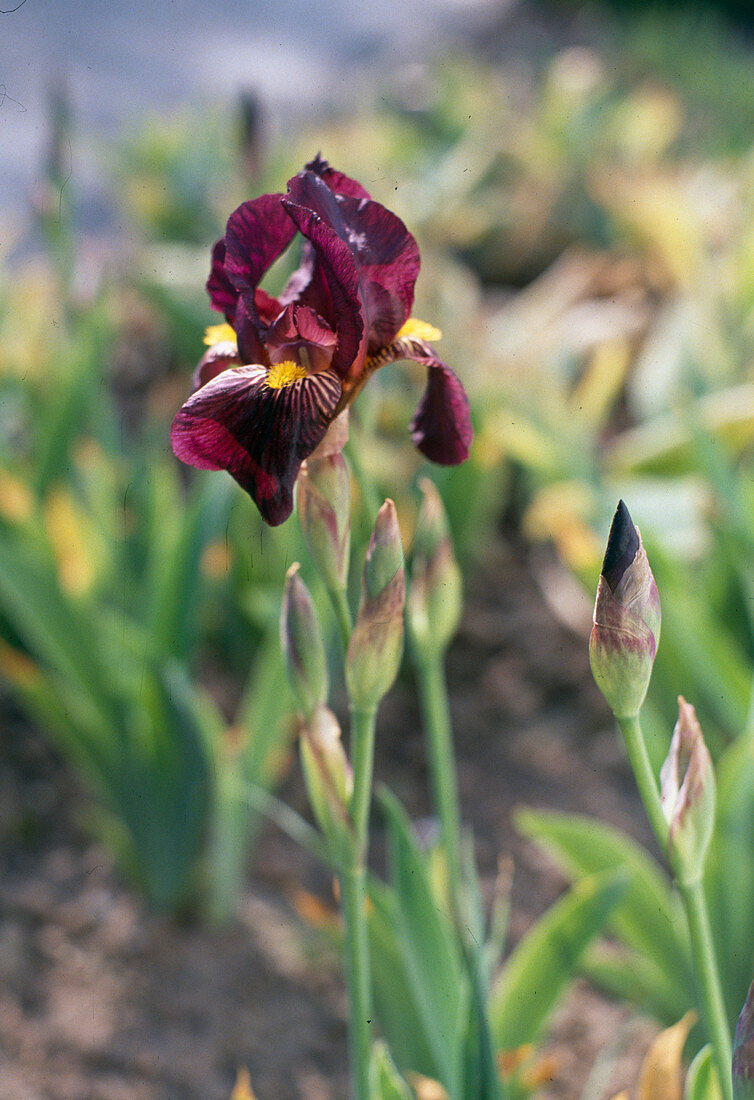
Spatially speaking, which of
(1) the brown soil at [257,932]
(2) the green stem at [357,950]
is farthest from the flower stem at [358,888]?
(1) the brown soil at [257,932]

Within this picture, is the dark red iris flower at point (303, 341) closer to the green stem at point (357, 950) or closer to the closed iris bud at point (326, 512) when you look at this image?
the closed iris bud at point (326, 512)

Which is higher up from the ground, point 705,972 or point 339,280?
point 339,280

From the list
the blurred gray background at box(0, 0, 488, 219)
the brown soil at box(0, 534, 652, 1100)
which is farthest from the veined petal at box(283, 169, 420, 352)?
the blurred gray background at box(0, 0, 488, 219)

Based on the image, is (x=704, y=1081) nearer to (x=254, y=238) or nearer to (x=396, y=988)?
(x=396, y=988)

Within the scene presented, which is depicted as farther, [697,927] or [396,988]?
[396,988]

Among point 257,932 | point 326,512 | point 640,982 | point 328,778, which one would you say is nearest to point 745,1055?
point 328,778

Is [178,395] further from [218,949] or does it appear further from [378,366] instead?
[378,366]

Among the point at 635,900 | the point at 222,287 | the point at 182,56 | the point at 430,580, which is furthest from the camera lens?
the point at 182,56
